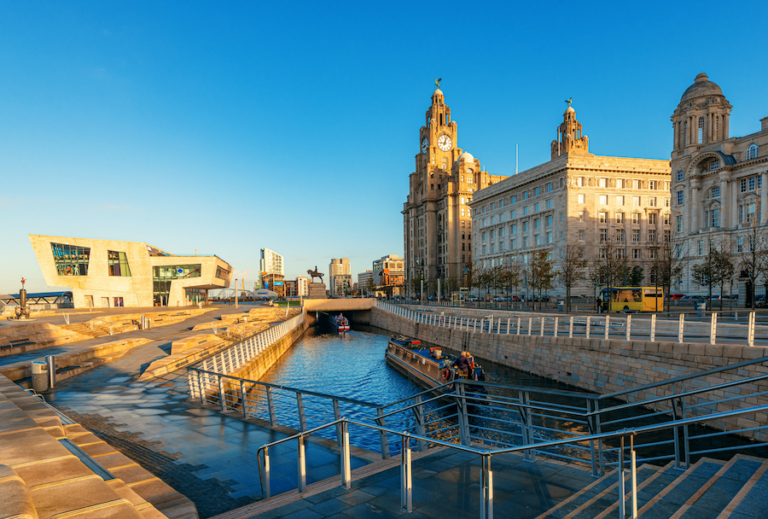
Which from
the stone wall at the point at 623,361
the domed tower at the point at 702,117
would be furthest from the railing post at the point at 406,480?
the domed tower at the point at 702,117

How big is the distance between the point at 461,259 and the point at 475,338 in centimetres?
8805

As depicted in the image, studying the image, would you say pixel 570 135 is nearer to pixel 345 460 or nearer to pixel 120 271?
pixel 120 271

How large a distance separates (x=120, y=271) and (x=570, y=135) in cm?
10597

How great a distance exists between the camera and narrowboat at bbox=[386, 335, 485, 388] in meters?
21.4

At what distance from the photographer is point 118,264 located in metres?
67.8

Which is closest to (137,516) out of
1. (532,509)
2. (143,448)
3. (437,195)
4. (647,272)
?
(532,509)

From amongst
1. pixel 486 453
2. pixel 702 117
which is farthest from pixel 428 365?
pixel 702 117

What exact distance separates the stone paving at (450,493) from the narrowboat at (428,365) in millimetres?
12582

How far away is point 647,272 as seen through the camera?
7262cm

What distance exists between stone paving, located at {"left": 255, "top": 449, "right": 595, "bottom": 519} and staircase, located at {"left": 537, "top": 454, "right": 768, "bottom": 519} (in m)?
0.33

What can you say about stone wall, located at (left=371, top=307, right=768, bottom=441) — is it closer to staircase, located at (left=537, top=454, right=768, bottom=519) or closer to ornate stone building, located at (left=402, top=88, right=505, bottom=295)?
staircase, located at (left=537, top=454, right=768, bottom=519)

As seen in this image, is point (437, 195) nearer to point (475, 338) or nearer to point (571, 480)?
point (475, 338)

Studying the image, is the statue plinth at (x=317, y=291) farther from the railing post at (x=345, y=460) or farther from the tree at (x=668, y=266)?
the railing post at (x=345, y=460)

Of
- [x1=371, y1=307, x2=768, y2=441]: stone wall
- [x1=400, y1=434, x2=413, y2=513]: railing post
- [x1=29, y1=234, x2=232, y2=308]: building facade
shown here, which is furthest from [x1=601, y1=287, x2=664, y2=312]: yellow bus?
[x1=29, y1=234, x2=232, y2=308]: building facade
